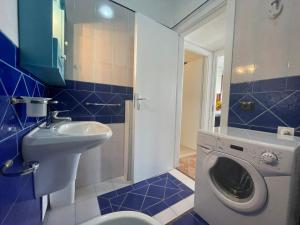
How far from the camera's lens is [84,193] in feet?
4.72

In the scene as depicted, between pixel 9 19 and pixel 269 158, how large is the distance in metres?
1.31

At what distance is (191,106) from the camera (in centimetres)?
307

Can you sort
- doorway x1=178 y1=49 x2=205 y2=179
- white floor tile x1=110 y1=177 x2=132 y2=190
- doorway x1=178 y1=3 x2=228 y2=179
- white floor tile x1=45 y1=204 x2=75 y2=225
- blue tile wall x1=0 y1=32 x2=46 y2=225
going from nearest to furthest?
blue tile wall x1=0 y1=32 x2=46 y2=225
white floor tile x1=45 y1=204 x2=75 y2=225
white floor tile x1=110 y1=177 x2=132 y2=190
doorway x1=178 y1=3 x2=228 y2=179
doorway x1=178 y1=49 x2=205 y2=179

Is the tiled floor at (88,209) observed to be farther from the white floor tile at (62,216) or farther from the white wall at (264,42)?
the white wall at (264,42)

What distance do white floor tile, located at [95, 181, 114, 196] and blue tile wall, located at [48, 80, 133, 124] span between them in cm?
69

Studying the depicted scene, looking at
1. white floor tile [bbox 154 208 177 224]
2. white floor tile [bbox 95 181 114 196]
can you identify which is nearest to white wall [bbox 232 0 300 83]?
white floor tile [bbox 154 208 177 224]

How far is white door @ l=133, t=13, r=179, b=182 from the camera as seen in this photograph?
5.14 ft

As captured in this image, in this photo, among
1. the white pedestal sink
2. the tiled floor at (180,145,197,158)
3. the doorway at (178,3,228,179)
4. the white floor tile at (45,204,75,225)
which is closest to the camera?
the white pedestal sink

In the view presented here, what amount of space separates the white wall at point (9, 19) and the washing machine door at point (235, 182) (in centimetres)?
122

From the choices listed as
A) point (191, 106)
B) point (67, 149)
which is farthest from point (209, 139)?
point (191, 106)

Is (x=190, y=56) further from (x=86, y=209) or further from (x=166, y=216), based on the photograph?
(x=86, y=209)

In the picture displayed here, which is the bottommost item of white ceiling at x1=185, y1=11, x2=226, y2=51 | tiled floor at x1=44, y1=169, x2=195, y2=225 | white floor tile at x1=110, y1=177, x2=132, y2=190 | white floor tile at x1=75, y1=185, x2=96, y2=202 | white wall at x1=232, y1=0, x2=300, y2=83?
tiled floor at x1=44, y1=169, x2=195, y2=225

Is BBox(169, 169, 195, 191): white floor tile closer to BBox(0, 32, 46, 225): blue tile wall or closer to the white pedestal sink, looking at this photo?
the white pedestal sink

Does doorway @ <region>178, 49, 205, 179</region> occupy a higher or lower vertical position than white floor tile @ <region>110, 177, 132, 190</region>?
higher
